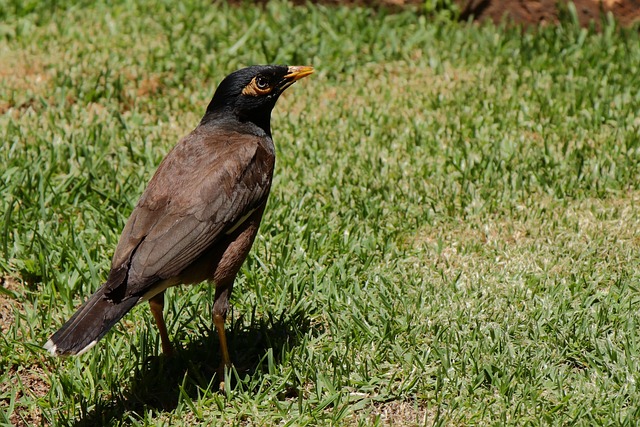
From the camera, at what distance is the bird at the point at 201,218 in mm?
4258

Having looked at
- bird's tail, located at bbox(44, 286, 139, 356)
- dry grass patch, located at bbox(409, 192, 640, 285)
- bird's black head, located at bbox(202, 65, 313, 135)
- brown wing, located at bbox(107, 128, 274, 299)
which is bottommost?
dry grass patch, located at bbox(409, 192, 640, 285)

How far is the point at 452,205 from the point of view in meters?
6.09

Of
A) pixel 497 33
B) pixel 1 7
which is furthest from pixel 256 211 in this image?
pixel 1 7

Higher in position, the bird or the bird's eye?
the bird's eye

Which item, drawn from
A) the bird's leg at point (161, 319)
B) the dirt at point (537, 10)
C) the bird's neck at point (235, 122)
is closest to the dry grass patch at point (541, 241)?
the bird's neck at point (235, 122)

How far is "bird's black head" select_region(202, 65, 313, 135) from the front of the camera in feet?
17.1

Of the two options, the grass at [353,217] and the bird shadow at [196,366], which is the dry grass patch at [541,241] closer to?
the grass at [353,217]

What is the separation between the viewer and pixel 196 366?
4.95 meters

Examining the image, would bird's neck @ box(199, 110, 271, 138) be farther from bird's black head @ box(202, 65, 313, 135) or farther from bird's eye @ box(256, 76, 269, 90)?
bird's eye @ box(256, 76, 269, 90)

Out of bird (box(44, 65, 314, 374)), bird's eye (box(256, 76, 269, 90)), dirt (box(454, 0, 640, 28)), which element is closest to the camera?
bird (box(44, 65, 314, 374))

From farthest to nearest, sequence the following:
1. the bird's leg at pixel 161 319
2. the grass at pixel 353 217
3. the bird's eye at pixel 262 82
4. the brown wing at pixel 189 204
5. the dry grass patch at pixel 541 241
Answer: the dry grass patch at pixel 541 241, the bird's eye at pixel 262 82, the bird's leg at pixel 161 319, the grass at pixel 353 217, the brown wing at pixel 189 204

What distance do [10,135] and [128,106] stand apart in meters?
1.03

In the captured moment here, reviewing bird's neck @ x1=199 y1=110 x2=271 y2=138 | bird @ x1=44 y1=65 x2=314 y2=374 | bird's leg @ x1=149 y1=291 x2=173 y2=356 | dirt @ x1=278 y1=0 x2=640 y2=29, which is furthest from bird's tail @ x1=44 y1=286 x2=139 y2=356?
dirt @ x1=278 y1=0 x2=640 y2=29

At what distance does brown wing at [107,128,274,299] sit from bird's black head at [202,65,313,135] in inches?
6.0
